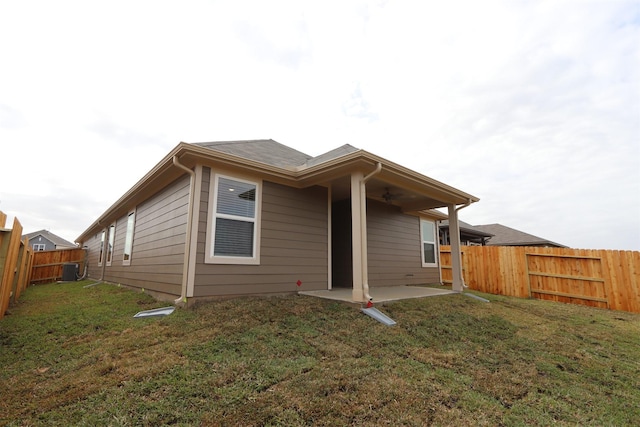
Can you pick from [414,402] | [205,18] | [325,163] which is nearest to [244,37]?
[205,18]

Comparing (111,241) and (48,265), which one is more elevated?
(111,241)

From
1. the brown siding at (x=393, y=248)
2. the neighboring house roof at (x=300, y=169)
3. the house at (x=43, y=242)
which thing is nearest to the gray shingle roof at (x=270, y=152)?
the neighboring house roof at (x=300, y=169)

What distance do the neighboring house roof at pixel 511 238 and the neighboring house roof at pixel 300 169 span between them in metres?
14.7

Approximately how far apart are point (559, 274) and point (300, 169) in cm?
745

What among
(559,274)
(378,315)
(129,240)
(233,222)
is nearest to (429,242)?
(559,274)

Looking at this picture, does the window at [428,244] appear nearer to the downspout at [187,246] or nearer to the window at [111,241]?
the downspout at [187,246]

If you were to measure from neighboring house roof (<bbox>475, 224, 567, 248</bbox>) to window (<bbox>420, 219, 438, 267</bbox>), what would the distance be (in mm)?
11739

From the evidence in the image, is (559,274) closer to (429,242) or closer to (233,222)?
(429,242)

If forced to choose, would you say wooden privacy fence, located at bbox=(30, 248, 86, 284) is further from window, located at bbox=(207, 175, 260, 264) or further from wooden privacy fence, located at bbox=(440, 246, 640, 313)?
wooden privacy fence, located at bbox=(440, 246, 640, 313)

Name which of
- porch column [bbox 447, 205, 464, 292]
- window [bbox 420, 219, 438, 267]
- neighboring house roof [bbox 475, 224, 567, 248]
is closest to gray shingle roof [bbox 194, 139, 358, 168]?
porch column [bbox 447, 205, 464, 292]

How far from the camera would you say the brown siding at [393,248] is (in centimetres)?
778

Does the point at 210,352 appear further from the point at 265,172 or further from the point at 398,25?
the point at 398,25

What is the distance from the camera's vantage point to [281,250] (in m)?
5.54

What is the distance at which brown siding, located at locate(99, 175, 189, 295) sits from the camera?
4.99 m
